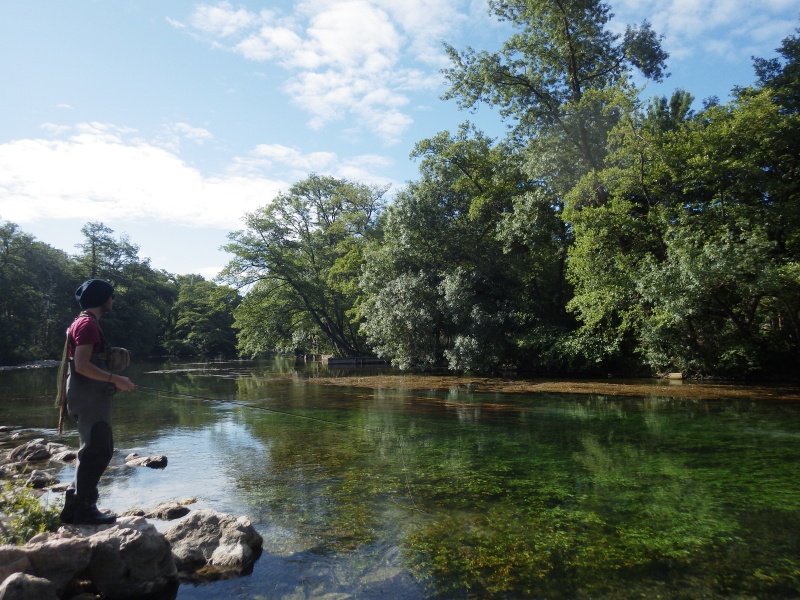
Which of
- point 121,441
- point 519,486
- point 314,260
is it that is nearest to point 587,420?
point 519,486

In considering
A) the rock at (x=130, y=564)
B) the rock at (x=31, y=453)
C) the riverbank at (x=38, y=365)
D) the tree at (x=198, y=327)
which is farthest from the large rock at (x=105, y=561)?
the tree at (x=198, y=327)

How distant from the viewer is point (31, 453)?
812 centimetres

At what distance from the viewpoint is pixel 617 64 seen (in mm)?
24047

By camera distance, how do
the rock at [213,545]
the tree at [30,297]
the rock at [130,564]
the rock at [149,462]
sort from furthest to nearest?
the tree at [30,297]
the rock at [149,462]
the rock at [213,545]
the rock at [130,564]

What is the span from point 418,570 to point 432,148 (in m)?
24.9

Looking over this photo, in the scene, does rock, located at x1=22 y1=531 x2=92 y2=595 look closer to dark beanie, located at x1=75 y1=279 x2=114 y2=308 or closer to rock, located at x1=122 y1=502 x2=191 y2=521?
rock, located at x1=122 y1=502 x2=191 y2=521

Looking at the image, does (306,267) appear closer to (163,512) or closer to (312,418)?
(312,418)

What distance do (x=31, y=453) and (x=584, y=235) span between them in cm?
1812

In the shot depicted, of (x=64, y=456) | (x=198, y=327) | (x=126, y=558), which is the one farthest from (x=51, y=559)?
(x=198, y=327)

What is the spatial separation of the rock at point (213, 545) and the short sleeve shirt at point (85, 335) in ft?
5.45

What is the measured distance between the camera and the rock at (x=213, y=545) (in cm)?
404

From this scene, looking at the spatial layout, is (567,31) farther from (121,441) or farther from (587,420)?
(121,441)

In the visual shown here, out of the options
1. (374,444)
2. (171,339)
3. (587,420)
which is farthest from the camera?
(171,339)

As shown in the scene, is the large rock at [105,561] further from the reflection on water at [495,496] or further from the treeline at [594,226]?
the treeline at [594,226]
